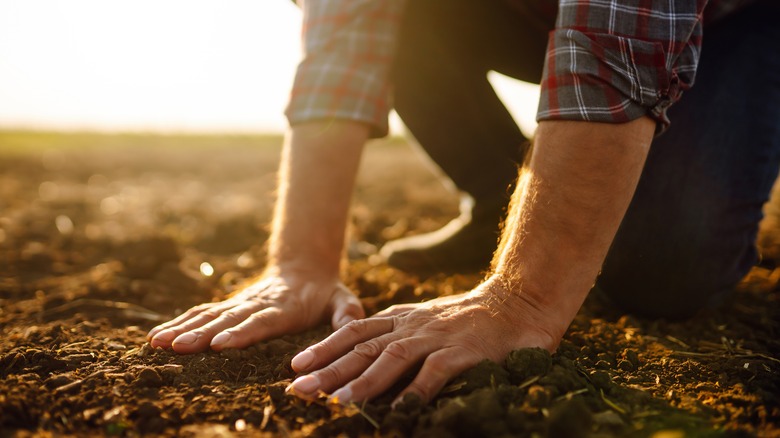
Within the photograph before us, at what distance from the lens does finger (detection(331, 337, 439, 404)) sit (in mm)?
1171

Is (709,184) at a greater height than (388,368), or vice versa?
(709,184)

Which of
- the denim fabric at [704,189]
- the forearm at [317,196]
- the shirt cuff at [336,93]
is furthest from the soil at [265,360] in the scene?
the shirt cuff at [336,93]

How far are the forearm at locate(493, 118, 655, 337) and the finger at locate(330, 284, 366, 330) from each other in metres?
0.48

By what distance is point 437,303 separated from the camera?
4.49 feet

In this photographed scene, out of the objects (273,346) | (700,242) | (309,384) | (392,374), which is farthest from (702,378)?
(273,346)

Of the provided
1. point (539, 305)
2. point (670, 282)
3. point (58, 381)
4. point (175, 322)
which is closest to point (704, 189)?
point (670, 282)

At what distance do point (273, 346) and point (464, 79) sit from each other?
1480 millimetres

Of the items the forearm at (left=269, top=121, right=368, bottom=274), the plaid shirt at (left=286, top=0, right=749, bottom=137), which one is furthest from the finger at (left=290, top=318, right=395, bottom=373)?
the plaid shirt at (left=286, top=0, right=749, bottom=137)

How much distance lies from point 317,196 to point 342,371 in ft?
2.25

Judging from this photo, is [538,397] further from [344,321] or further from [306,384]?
[344,321]

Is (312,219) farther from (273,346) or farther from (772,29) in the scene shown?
(772,29)

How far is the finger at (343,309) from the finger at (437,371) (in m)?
0.43

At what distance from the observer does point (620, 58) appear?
1.27 metres

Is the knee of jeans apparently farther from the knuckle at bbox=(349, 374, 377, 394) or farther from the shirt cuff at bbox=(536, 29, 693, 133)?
the knuckle at bbox=(349, 374, 377, 394)
